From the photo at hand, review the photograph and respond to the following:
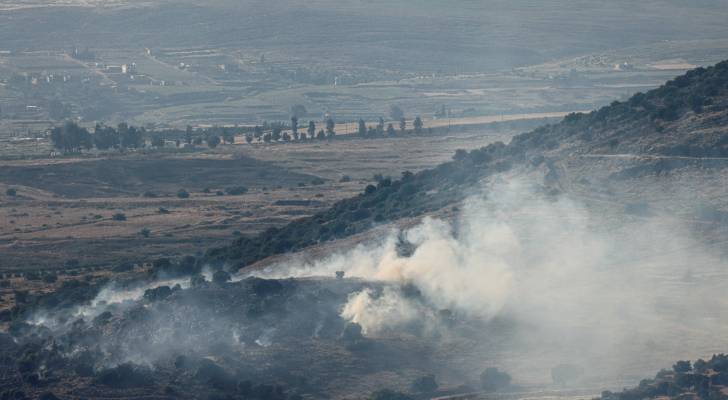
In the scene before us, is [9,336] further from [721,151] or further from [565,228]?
[721,151]

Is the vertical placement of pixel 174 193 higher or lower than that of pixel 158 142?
lower

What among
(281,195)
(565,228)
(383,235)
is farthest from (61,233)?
(565,228)

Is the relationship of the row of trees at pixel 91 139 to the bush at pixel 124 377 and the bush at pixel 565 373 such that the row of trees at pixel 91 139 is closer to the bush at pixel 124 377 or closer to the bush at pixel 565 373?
Result: the bush at pixel 124 377

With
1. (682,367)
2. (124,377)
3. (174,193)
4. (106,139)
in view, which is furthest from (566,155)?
(106,139)

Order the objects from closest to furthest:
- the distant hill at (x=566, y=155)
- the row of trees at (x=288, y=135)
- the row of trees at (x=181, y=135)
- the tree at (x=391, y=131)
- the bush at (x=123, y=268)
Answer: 1. the distant hill at (x=566, y=155)
2. the bush at (x=123, y=268)
3. the row of trees at (x=181, y=135)
4. the row of trees at (x=288, y=135)
5. the tree at (x=391, y=131)

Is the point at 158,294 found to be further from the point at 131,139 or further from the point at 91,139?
the point at 91,139

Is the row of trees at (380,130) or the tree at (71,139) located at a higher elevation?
the tree at (71,139)

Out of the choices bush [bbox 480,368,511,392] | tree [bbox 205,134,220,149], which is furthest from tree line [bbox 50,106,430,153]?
bush [bbox 480,368,511,392]

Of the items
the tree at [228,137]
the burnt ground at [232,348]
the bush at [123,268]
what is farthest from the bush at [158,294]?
the tree at [228,137]

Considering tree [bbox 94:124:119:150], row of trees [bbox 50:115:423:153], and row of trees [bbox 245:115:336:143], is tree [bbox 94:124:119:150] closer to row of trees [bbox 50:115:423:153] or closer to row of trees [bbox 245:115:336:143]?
row of trees [bbox 50:115:423:153]
